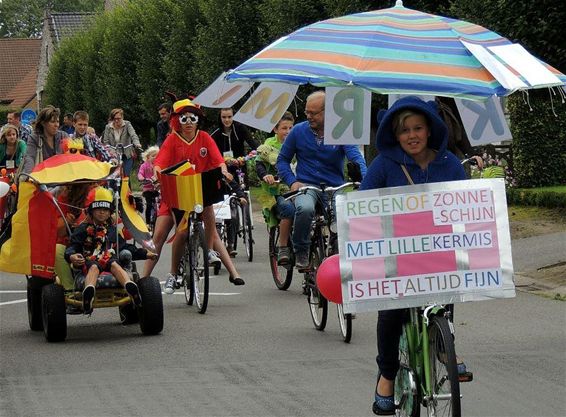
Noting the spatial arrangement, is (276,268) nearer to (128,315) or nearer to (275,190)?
(275,190)

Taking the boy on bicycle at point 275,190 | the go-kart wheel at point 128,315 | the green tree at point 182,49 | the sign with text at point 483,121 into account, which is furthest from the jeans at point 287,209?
the green tree at point 182,49

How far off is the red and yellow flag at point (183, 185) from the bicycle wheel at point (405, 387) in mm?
5987

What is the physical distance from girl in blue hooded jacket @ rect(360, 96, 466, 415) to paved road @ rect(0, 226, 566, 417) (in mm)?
1072

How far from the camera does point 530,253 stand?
53.1ft

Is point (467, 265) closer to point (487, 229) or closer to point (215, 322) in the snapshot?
point (487, 229)

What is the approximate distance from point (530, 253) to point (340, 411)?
28.9ft

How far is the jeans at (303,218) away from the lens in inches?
448

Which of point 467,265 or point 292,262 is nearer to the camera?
point 467,265

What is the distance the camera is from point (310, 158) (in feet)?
38.1

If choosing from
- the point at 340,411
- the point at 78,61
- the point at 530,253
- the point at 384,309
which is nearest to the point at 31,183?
the point at 340,411

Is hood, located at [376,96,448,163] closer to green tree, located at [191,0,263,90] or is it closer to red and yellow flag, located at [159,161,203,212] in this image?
red and yellow flag, located at [159,161,203,212]

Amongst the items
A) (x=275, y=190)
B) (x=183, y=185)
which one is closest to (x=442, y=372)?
(x=183, y=185)

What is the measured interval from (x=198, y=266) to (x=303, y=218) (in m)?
1.66

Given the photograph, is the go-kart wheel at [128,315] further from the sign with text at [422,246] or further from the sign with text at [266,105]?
the sign with text at [422,246]
